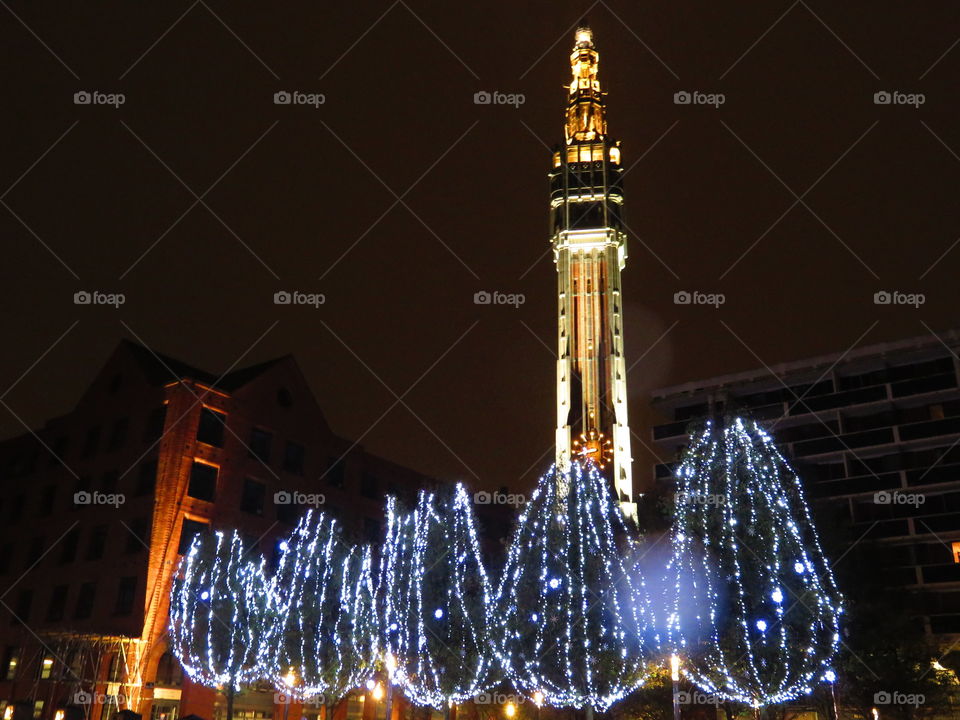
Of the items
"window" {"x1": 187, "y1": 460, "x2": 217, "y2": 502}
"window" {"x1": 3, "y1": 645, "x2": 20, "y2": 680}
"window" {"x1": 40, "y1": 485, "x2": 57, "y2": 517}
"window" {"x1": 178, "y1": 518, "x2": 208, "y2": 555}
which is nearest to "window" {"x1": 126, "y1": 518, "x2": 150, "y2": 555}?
"window" {"x1": 178, "y1": 518, "x2": 208, "y2": 555}

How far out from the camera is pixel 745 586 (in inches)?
1084

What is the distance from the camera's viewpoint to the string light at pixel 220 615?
37.8 m

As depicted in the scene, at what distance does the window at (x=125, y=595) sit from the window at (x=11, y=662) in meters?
8.52

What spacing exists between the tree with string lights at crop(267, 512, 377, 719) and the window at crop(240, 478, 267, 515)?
1205cm

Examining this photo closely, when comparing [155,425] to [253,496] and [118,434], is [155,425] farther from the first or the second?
[253,496]

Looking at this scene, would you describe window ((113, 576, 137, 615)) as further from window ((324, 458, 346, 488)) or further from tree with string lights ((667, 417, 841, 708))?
tree with string lights ((667, 417, 841, 708))

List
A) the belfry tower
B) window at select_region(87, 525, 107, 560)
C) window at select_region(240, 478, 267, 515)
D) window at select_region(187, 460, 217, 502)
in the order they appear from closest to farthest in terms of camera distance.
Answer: window at select_region(187, 460, 217, 502), window at select_region(87, 525, 107, 560), window at select_region(240, 478, 267, 515), the belfry tower

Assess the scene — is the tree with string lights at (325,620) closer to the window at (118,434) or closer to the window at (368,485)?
the window at (118,434)

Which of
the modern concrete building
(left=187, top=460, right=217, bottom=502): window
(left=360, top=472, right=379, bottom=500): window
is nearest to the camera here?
(left=187, top=460, right=217, bottom=502): window

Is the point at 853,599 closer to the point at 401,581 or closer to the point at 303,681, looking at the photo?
the point at 401,581

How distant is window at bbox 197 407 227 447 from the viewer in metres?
48.8

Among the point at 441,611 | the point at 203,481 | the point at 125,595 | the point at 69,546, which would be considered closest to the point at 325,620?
the point at 441,611

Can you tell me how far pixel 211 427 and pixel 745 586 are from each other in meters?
31.7

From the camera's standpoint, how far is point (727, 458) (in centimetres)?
2867
